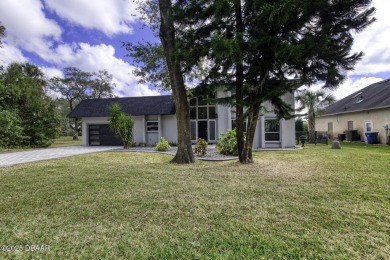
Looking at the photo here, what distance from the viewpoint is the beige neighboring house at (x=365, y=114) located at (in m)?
18.4

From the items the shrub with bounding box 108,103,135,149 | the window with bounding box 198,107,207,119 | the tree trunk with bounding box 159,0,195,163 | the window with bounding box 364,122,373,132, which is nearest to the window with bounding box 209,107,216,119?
the window with bounding box 198,107,207,119

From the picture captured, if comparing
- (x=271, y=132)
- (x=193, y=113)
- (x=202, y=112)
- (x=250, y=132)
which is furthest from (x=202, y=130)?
(x=250, y=132)

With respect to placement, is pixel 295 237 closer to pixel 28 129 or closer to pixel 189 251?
pixel 189 251

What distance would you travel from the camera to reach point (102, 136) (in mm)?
20859

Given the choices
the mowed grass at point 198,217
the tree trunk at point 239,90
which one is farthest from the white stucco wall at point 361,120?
the tree trunk at point 239,90

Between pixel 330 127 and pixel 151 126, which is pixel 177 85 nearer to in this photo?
pixel 151 126

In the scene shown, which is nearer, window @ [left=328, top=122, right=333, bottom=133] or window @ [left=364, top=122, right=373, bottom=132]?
window @ [left=364, top=122, right=373, bottom=132]

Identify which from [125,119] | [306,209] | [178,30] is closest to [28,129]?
[125,119]

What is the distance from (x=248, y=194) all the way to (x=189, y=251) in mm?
2614

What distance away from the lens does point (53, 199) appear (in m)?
4.80

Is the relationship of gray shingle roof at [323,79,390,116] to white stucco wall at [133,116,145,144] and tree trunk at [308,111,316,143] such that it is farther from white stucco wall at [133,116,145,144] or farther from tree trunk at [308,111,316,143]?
white stucco wall at [133,116,145,144]

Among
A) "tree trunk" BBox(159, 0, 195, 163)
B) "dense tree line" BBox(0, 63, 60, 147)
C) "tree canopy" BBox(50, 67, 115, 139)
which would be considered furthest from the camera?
"tree canopy" BBox(50, 67, 115, 139)

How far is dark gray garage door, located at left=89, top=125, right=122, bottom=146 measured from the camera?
20.7 meters

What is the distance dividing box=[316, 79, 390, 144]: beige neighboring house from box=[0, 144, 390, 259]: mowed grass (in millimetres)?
15718
